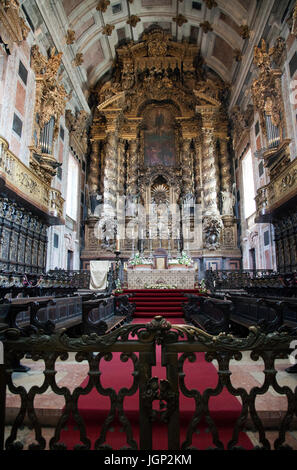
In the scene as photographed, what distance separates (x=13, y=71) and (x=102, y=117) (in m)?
11.0

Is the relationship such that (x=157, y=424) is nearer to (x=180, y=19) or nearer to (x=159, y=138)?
(x=159, y=138)

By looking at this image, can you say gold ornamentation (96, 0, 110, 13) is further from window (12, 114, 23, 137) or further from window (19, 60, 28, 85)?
window (12, 114, 23, 137)

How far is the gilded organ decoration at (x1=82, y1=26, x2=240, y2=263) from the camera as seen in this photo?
1900 cm

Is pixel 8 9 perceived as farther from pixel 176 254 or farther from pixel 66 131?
pixel 176 254

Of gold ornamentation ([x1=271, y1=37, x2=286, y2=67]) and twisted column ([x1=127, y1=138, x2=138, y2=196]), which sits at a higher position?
gold ornamentation ([x1=271, y1=37, x2=286, y2=67])

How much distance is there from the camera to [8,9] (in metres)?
9.61

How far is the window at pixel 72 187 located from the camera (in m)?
17.9

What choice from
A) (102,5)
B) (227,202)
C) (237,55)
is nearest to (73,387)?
(227,202)

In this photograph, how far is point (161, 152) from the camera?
21.0 m

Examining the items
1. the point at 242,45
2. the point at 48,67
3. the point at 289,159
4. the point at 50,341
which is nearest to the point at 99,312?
the point at 50,341

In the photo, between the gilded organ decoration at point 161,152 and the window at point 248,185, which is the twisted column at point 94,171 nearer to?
the gilded organ decoration at point 161,152

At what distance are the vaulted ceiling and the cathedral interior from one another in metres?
0.10

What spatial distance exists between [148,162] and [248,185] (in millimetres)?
7250

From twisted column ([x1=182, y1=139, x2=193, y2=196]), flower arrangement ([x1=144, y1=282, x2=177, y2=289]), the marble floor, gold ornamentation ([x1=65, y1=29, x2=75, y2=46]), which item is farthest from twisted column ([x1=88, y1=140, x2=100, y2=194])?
the marble floor
